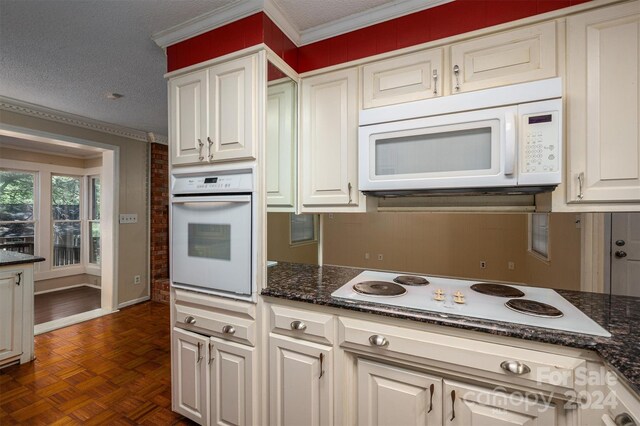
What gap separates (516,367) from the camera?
3.40 ft

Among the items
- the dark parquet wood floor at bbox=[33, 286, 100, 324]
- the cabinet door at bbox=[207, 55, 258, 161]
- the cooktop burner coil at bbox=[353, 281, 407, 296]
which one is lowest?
the dark parquet wood floor at bbox=[33, 286, 100, 324]

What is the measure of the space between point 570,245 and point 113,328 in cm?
461

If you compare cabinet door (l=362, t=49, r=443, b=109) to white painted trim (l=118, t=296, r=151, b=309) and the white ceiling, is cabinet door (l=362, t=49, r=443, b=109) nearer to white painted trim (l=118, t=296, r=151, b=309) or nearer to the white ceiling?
the white ceiling

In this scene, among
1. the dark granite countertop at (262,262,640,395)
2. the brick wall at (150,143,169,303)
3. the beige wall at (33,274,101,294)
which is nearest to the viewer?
the dark granite countertop at (262,262,640,395)

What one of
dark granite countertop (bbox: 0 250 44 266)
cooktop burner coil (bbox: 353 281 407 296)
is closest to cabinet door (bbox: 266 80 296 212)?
cooktop burner coil (bbox: 353 281 407 296)

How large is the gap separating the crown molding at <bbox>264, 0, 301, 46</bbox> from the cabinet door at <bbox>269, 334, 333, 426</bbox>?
1.68 metres

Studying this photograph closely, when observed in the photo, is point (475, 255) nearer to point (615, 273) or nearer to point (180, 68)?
point (615, 273)

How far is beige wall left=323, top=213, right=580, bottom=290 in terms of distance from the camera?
4309 mm

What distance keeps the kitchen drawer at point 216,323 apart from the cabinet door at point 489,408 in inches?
37.5

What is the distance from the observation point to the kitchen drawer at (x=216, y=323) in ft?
4.92

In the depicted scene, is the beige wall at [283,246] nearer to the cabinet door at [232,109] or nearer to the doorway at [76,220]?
the cabinet door at [232,109]

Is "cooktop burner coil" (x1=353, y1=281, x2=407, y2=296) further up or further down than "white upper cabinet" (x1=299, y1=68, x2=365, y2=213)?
further down

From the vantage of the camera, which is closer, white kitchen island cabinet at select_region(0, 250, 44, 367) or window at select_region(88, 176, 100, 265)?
white kitchen island cabinet at select_region(0, 250, 44, 367)

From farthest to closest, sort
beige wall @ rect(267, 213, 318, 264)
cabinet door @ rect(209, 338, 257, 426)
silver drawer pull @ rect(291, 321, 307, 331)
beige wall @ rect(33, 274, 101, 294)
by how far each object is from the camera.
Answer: beige wall @ rect(33, 274, 101, 294), beige wall @ rect(267, 213, 318, 264), cabinet door @ rect(209, 338, 257, 426), silver drawer pull @ rect(291, 321, 307, 331)
